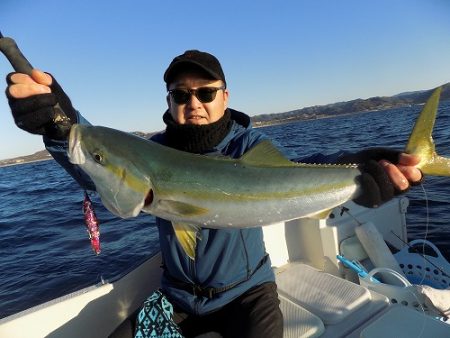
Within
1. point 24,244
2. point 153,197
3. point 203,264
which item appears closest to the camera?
point 153,197

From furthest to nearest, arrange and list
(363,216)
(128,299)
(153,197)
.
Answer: (363,216) → (128,299) → (153,197)

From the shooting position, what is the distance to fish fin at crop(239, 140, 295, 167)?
3129 mm

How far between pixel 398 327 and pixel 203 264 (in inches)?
88.4

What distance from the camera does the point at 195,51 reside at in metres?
4.21

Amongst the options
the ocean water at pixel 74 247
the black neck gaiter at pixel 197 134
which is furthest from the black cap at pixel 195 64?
the ocean water at pixel 74 247

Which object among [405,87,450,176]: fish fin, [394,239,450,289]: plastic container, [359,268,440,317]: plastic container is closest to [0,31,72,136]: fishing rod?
[405,87,450,176]: fish fin

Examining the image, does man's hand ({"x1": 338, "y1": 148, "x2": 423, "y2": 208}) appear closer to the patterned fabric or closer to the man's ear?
the man's ear

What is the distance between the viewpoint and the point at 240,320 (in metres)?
3.84

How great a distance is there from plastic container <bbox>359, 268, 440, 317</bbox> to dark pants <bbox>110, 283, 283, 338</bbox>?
1783 millimetres

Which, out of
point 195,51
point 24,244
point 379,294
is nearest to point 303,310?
point 379,294

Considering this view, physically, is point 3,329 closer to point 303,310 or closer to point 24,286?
point 303,310

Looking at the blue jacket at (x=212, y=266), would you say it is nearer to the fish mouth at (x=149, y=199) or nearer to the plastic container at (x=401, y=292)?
the fish mouth at (x=149, y=199)

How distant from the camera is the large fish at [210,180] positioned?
2.99 meters

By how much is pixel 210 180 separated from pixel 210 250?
1.23 meters
